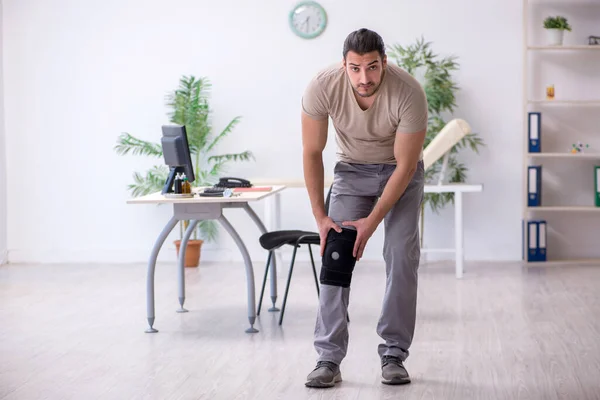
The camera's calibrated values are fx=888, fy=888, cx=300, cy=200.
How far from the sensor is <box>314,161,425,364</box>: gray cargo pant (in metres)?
3.30

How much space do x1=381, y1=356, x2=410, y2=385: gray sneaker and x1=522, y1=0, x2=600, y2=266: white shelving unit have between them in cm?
331

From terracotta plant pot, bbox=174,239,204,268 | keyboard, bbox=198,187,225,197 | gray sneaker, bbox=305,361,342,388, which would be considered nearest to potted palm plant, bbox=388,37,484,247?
terracotta plant pot, bbox=174,239,204,268

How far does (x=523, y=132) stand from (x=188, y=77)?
257 cm

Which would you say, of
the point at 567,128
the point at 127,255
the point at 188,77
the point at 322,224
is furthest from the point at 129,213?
the point at 322,224

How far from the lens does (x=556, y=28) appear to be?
6363mm

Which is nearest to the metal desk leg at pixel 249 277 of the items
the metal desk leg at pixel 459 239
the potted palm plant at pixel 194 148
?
the metal desk leg at pixel 459 239

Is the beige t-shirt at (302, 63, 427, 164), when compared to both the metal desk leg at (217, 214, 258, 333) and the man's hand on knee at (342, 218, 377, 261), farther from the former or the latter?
the metal desk leg at (217, 214, 258, 333)

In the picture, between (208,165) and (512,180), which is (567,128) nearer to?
(512,180)

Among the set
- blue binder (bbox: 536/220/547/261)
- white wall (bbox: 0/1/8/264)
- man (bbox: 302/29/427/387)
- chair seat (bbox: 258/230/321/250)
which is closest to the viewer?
man (bbox: 302/29/427/387)

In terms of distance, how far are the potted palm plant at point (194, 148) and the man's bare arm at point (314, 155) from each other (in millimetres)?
3380

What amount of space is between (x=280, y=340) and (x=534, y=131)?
311cm

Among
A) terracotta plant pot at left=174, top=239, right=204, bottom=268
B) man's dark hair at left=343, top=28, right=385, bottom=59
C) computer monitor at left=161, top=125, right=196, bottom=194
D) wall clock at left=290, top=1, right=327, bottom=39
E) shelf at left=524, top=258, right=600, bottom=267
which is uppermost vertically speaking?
wall clock at left=290, top=1, right=327, bottom=39

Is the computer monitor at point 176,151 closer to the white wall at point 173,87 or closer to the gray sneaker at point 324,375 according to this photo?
the gray sneaker at point 324,375

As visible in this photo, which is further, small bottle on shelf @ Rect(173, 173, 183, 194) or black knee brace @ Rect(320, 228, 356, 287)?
small bottle on shelf @ Rect(173, 173, 183, 194)
